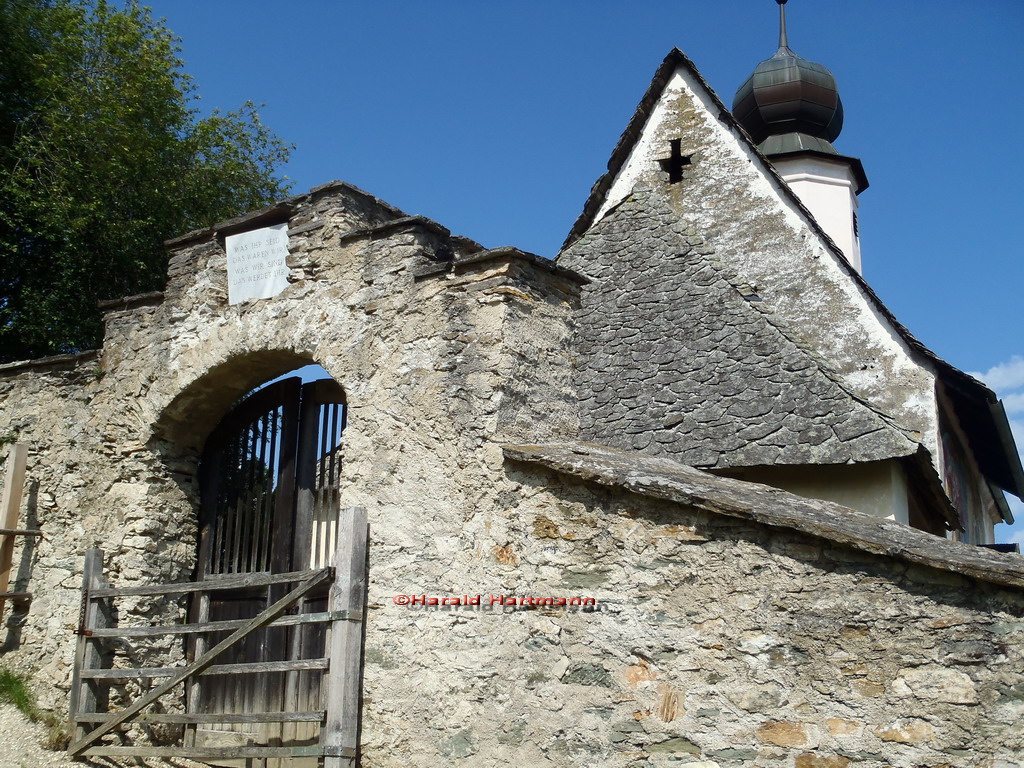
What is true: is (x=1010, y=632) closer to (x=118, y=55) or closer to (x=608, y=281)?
(x=608, y=281)

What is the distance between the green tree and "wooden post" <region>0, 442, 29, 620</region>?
523cm

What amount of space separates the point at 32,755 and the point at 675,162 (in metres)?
9.44

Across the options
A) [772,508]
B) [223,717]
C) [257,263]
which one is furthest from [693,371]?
[223,717]

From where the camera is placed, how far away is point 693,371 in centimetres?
862

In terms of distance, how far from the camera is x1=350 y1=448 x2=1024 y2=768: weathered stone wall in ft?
12.8

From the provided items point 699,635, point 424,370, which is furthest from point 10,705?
point 699,635

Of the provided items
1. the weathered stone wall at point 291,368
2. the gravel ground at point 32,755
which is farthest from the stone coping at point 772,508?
the gravel ground at point 32,755

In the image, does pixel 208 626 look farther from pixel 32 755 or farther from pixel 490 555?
pixel 490 555

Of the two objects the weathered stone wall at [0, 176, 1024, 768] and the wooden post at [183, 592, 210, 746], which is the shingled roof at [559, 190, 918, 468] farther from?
the wooden post at [183, 592, 210, 746]

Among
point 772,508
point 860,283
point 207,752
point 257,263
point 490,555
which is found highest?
point 860,283

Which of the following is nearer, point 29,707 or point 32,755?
point 32,755

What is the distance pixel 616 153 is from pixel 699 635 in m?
9.03

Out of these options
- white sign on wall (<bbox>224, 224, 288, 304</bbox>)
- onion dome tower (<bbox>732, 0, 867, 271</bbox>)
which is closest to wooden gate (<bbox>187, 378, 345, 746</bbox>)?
white sign on wall (<bbox>224, 224, 288, 304</bbox>)

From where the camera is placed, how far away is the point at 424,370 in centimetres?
549
